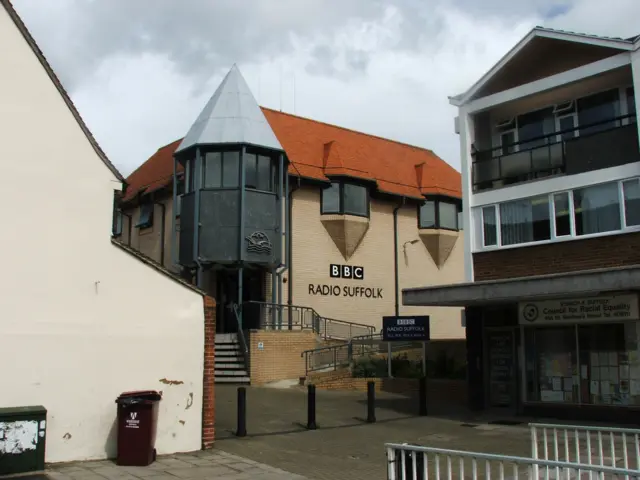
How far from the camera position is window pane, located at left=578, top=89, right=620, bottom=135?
17750 millimetres

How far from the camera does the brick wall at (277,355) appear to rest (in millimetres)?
22734

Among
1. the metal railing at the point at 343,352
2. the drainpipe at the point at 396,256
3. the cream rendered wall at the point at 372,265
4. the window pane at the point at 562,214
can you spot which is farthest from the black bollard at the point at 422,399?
the drainpipe at the point at 396,256

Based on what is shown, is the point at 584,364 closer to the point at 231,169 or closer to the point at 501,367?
the point at 501,367

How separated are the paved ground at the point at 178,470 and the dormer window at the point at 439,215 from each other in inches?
891

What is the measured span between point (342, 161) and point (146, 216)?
31.6 feet

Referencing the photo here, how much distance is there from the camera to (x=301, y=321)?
86.4 feet

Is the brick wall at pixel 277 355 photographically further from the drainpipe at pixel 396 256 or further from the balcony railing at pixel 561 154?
the balcony railing at pixel 561 154


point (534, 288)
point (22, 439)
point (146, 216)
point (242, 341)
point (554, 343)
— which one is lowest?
point (22, 439)

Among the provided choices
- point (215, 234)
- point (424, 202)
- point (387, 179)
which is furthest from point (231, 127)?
point (424, 202)

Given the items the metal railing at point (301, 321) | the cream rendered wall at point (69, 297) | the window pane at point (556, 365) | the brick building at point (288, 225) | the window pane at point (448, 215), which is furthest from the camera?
the window pane at point (448, 215)

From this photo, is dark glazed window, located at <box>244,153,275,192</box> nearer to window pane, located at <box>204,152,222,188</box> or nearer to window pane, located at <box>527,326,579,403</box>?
window pane, located at <box>204,152,222,188</box>

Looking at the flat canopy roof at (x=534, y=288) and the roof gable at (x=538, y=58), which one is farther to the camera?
the roof gable at (x=538, y=58)

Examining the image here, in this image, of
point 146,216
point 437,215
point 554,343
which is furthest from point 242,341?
point 437,215

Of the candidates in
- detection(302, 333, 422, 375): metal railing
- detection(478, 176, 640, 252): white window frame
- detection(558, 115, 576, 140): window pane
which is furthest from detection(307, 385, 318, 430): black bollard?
detection(558, 115, 576, 140): window pane
